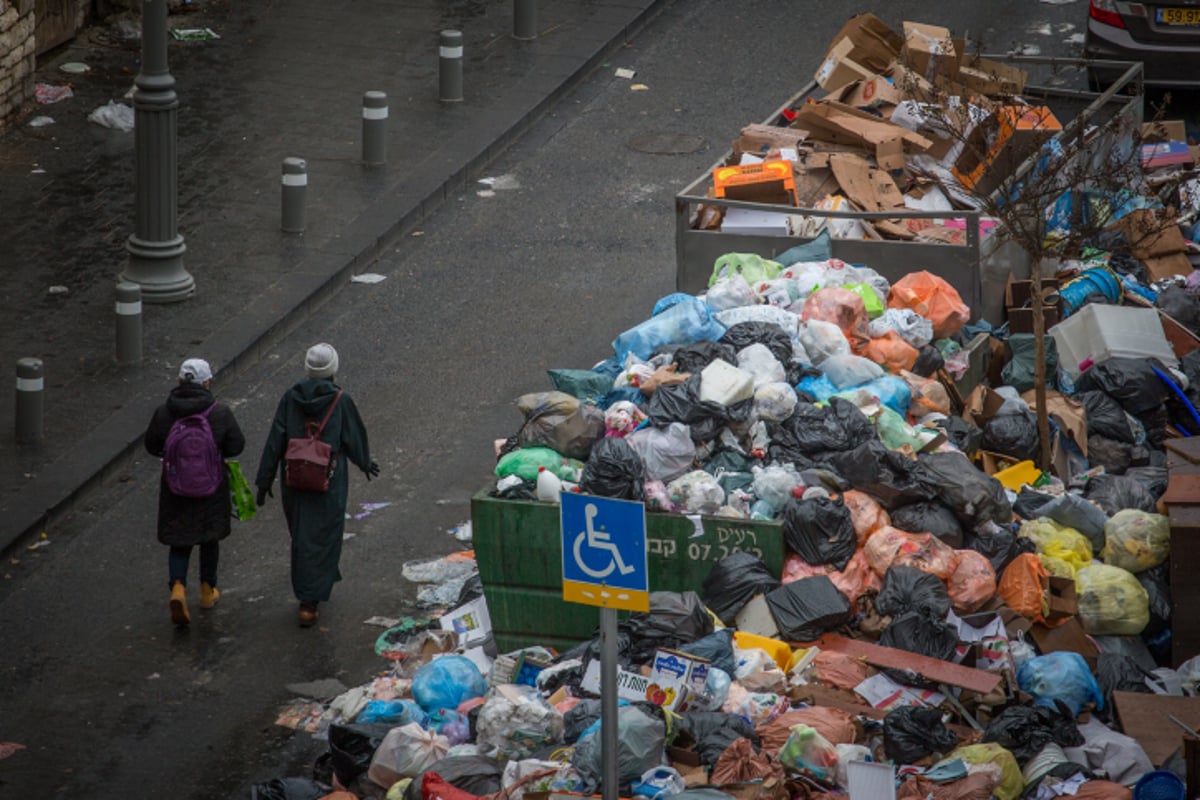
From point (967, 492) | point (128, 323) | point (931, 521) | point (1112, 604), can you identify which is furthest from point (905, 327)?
point (128, 323)

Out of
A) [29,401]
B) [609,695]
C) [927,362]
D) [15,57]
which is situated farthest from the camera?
[15,57]

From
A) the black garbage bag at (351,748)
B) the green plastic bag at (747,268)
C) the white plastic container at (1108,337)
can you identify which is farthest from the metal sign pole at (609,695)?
the white plastic container at (1108,337)

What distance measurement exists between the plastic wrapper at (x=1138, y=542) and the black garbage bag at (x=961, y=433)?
104 cm

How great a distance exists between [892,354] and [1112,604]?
2.12 metres

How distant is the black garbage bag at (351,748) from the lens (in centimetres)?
798

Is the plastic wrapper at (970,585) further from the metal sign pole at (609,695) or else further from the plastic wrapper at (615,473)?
the metal sign pole at (609,695)

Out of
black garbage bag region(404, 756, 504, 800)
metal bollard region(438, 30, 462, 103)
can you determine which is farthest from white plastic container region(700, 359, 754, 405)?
metal bollard region(438, 30, 462, 103)

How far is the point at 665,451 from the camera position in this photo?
30.6 ft

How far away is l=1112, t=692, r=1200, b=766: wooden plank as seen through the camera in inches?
305

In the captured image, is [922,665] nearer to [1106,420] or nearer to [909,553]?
[909,553]

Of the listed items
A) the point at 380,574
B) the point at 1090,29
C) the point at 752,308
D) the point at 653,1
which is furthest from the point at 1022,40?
the point at 380,574

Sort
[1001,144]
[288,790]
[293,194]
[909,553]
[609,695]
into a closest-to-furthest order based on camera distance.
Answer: [609,695]
[288,790]
[909,553]
[1001,144]
[293,194]

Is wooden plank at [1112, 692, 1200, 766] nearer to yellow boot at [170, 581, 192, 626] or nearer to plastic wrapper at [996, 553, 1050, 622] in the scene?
plastic wrapper at [996, 553, 1050, 622]

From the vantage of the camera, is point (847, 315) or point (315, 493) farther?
point (847, 315)
